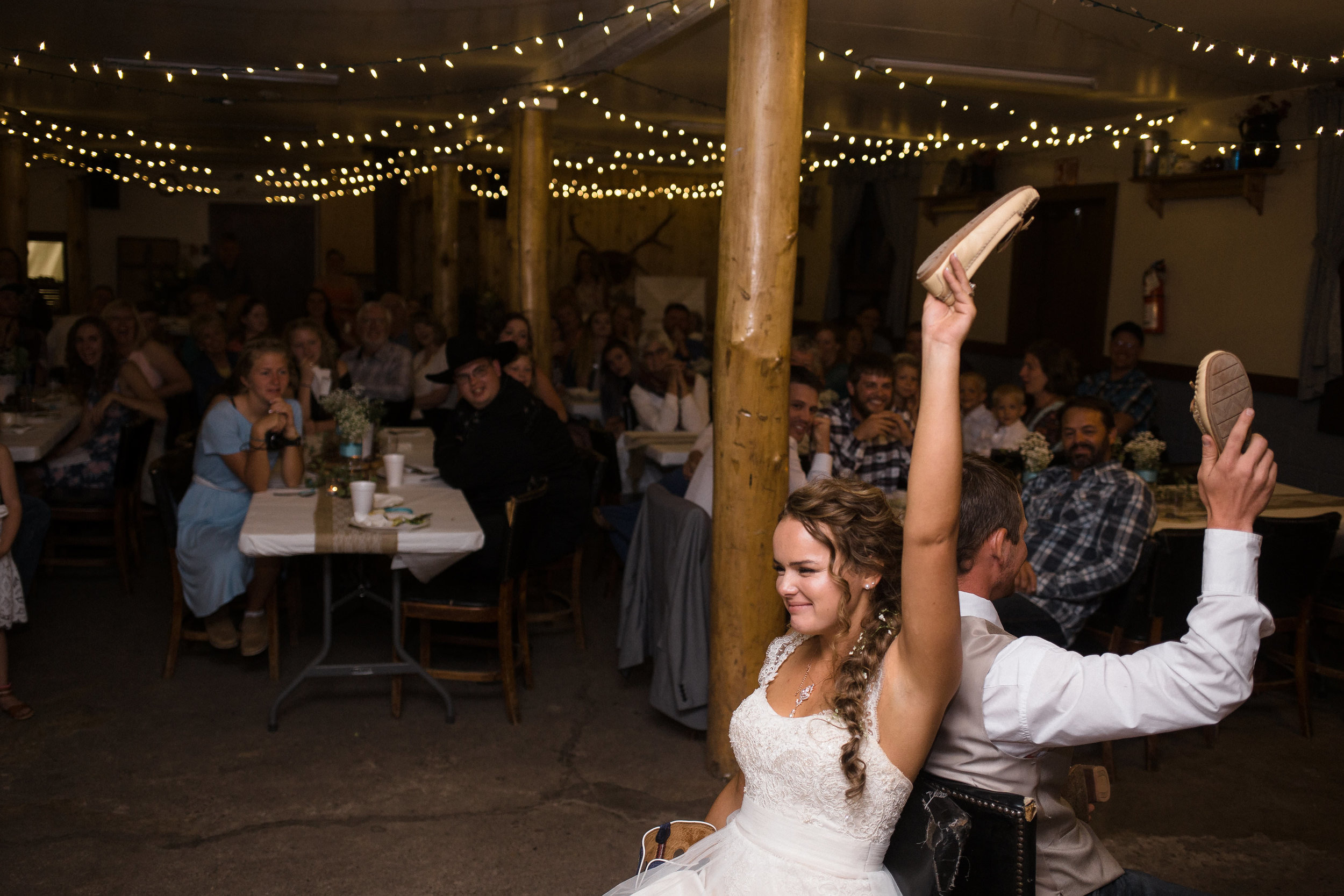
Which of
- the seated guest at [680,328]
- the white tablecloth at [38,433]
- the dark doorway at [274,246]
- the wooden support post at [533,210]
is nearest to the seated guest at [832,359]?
the seated guest at [680,328]

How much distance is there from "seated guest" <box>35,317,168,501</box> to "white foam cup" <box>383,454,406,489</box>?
183 centimetres

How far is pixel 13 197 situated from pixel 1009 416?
9.94 meters

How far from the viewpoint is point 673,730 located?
4.07m

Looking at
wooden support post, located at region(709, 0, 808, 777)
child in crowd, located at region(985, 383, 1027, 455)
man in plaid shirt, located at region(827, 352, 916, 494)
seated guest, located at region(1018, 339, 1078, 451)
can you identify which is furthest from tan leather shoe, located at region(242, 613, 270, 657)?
seated guest, located at region(1018, 339, 1078, 451)

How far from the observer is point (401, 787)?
352 centimetres

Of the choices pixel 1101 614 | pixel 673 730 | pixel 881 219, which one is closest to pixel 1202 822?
pixel 1101 614

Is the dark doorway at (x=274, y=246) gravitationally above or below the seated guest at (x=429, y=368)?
above

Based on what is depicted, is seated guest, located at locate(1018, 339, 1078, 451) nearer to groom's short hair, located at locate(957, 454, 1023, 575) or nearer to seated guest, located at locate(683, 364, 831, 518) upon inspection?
seated guest, located at locate(683, 364, 831, 518)

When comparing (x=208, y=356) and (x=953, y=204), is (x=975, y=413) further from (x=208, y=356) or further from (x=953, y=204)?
(x=208, y=356)

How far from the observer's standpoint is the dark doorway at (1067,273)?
850 cm

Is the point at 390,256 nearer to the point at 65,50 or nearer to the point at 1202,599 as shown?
the point at 65,50

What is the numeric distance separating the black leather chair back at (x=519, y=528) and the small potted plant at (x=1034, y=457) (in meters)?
1.99

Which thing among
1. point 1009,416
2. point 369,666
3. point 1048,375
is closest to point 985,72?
point 1048,375

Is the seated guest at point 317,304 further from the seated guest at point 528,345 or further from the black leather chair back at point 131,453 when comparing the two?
the black leather chair back at point 131,453
